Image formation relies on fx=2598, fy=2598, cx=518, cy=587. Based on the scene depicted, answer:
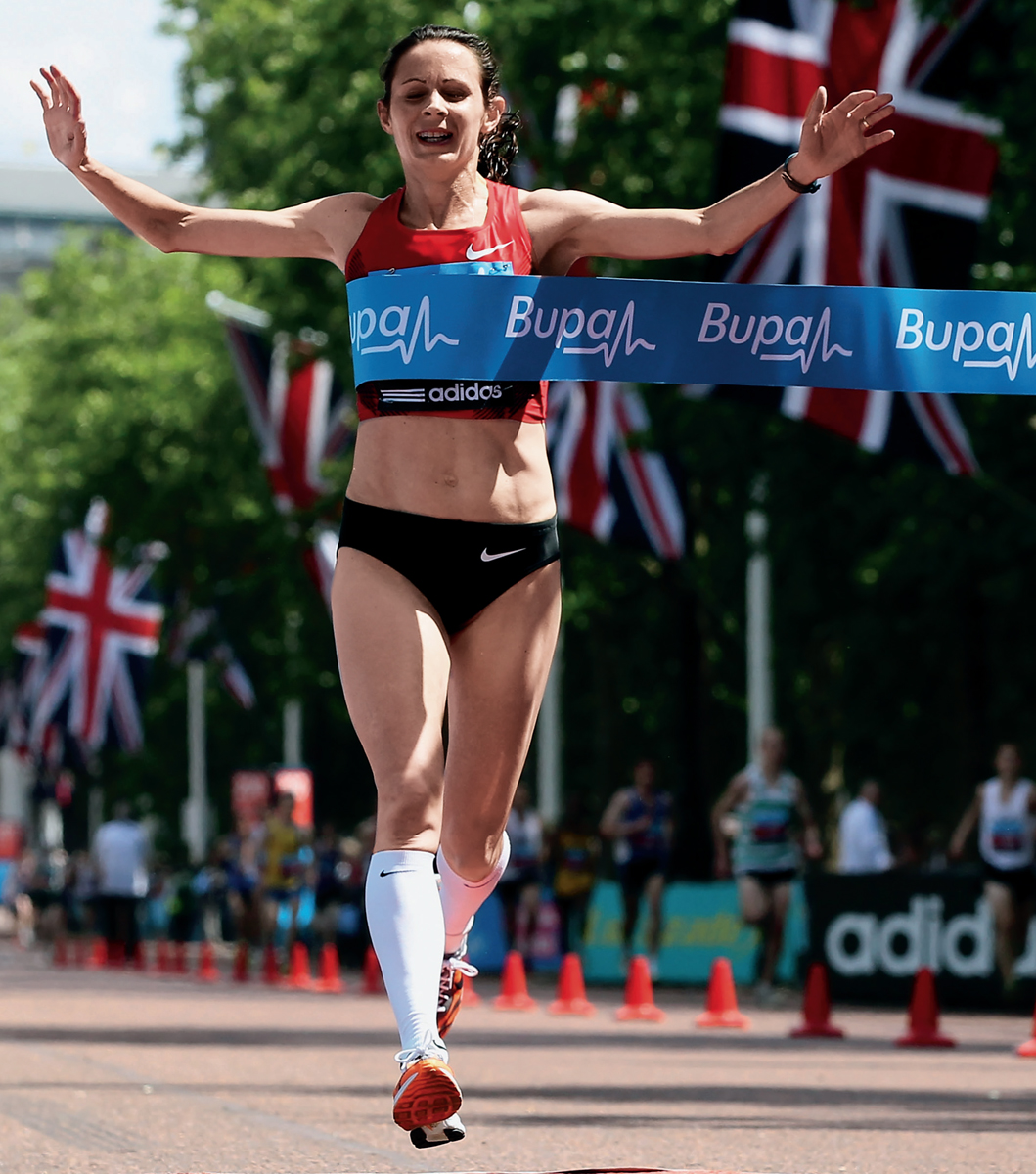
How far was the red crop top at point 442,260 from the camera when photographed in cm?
591

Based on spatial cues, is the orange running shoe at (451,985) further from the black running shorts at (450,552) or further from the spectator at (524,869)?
the spectator at (524,869)

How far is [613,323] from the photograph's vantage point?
638cm

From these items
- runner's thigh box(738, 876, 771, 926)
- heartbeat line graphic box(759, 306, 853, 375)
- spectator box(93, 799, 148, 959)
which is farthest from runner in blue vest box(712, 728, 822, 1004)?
heartbeat line graphic box(759, 306, 853, 375)

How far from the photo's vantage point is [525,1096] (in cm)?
1027

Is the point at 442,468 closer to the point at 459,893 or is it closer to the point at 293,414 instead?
the point at 459,893

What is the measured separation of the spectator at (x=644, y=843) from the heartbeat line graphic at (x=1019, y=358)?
15.8m

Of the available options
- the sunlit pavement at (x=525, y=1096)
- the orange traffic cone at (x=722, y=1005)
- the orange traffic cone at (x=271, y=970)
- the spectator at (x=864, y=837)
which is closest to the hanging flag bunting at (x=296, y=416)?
the orange traffic cone at (x=271, y=970)

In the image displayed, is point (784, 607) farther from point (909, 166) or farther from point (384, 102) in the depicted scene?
point (384, 102)

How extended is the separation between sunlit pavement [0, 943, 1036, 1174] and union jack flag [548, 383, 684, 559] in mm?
7858

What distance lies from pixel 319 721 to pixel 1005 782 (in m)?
27.0

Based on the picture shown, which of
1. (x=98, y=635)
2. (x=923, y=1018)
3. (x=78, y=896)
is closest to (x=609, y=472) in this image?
(x=923, y=1018)

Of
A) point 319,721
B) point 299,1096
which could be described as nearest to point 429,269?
point 299,1096

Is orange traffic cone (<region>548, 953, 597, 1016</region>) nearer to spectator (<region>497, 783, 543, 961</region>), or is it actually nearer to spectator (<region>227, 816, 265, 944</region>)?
spectator (<region>497, 783, 543, 961</region>)

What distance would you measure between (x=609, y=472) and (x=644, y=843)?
14.3 feet
